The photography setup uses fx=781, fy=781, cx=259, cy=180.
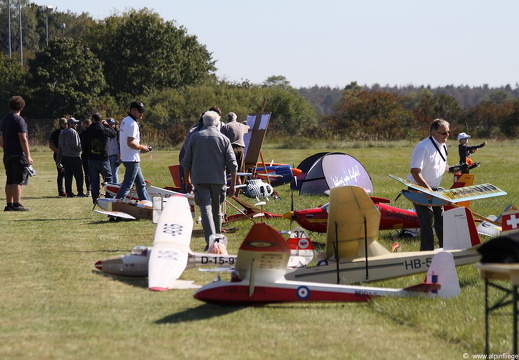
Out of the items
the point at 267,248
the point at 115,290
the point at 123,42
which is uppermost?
the point at 123,42

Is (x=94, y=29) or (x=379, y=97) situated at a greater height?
(x=94, y=29)

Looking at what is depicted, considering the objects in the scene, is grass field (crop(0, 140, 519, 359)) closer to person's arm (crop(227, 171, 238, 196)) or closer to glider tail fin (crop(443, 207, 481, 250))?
glider tail fin (crop(443, 207, 481, 250))

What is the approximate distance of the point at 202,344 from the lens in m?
5.71

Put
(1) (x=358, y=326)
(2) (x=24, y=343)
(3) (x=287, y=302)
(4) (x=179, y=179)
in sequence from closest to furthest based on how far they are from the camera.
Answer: (2) (x=24, y=343)
(1) (x=358, y=326)
(3) (x=287, y=302)
(4) (x=179, y=179)

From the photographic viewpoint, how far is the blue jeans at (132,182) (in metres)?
12.9

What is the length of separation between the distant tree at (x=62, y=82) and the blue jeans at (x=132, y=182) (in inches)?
2026

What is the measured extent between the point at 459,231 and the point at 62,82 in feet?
194

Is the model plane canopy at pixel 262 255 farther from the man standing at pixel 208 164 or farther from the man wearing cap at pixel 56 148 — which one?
the man wearing cap at pixel 56 148

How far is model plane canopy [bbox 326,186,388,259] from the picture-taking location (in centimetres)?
742

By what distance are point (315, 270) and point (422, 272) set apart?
107 centimetres

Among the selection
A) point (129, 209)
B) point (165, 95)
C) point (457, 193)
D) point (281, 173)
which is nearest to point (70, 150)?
point (281, 173)

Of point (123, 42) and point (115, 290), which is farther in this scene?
point (123, 42)

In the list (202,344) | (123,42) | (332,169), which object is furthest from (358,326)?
(123,42)

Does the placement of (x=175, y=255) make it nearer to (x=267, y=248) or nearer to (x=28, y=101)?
(x=267, y=248)
